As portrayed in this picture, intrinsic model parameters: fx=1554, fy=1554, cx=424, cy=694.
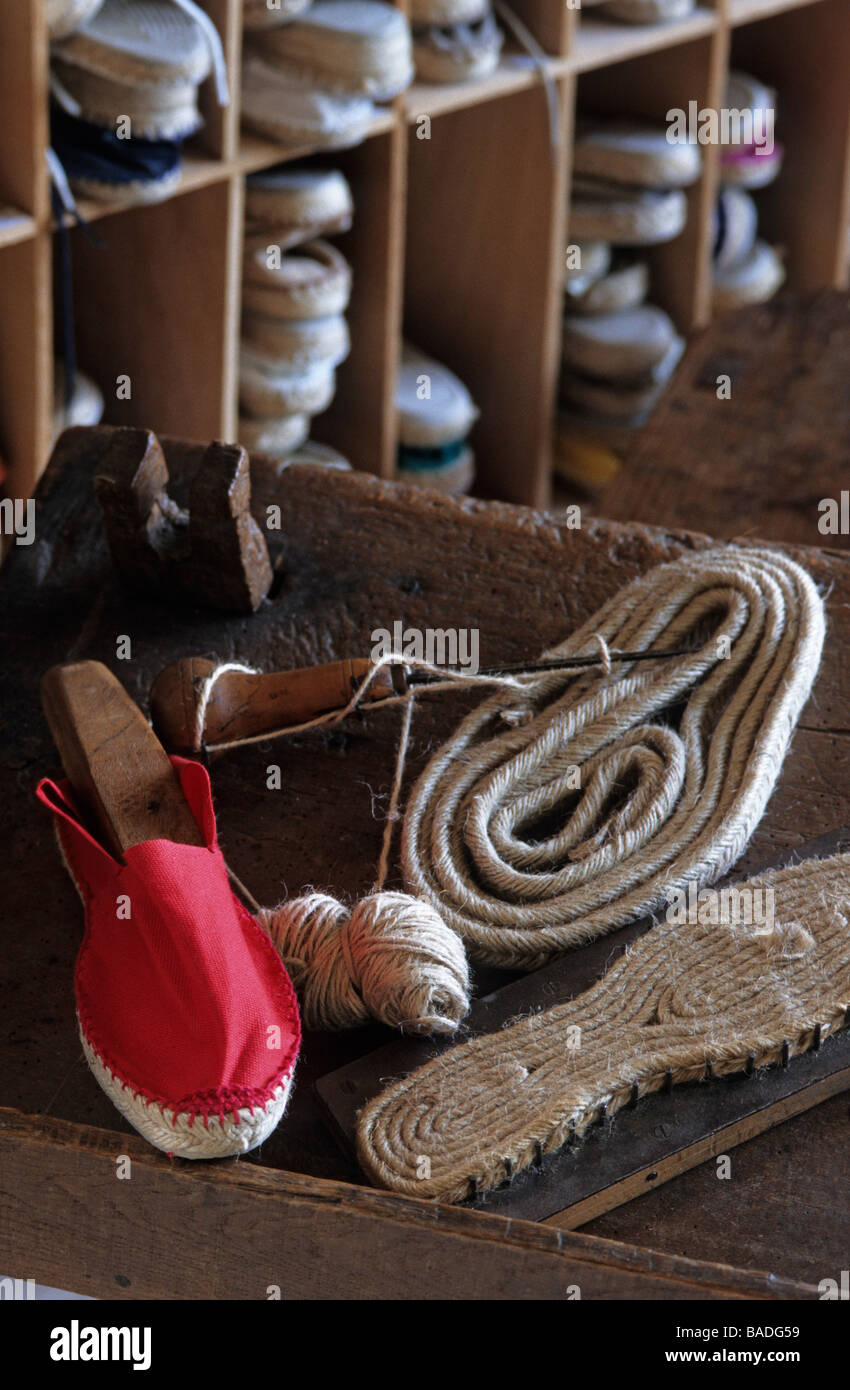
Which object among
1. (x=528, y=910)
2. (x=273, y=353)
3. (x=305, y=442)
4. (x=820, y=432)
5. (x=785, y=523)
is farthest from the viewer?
(x=305, y=442)

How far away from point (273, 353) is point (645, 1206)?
1340 millimetres

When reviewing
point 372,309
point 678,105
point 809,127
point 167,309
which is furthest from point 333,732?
point 809,127

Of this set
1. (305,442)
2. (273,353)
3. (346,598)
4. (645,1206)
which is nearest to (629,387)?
→ (305,442)

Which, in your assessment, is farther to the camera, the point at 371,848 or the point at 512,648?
the point at 512,648

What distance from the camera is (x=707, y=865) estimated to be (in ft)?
2.89

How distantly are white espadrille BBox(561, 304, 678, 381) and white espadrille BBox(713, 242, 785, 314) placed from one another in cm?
26

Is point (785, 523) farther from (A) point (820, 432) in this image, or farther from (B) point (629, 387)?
(B) point (629, 387)

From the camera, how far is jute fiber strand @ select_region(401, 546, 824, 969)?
87cm

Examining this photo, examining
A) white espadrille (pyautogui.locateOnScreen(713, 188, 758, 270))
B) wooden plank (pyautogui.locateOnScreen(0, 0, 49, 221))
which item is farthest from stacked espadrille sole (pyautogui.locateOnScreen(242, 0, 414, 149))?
white espadrille (pyautogui.locateOnScreen(713, 188, 758, 270))

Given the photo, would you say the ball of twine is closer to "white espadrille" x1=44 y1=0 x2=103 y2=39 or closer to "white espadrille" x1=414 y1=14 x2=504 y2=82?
"white espadrille" x1=44 y1=0 x2=103 y2=39

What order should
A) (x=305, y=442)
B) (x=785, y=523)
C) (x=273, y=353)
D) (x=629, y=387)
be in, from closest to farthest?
1. (x=785, y=523)
2. (x=273, y=353)
3. (x=305, y=442)
4. (x=629, y=387)

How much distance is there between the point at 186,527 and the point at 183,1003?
0.44m

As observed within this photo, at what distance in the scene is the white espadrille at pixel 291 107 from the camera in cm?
171

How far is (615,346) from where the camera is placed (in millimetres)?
2273
